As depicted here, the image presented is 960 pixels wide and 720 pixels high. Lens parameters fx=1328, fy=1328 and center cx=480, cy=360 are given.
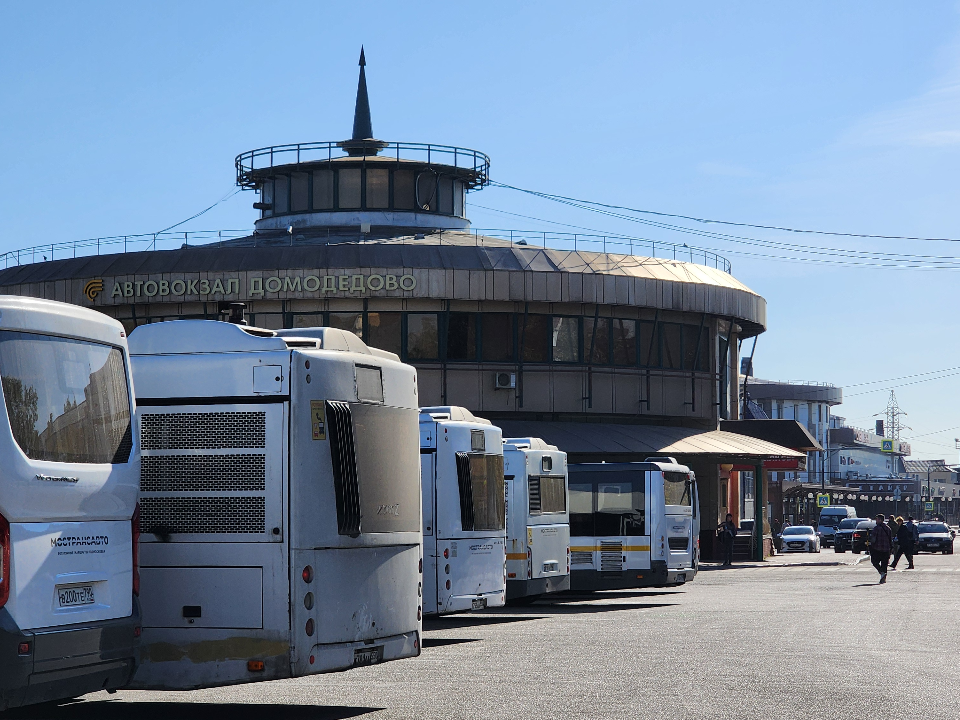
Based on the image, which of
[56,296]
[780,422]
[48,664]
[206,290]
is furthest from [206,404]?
[780,422]

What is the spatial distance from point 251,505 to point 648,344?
36821mm

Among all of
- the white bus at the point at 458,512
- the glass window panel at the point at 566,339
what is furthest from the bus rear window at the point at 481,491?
the glass window panel at the point at 566,339

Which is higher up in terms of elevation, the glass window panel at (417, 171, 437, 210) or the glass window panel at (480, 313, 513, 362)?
the glass window panel at (417, 171, 437, 210)

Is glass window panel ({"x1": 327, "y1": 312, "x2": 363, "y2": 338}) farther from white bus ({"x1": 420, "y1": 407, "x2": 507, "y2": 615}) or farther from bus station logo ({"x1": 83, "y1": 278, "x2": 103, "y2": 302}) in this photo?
white bus ({"x1": 420, "y1": 407, "x2": 507, "y2": 615})

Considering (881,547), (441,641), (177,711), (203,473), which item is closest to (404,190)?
(881,547)

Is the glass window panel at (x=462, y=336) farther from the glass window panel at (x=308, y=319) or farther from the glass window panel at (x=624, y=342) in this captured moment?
the glass window panel at (x=624, y=342)

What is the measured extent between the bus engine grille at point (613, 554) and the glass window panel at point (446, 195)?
2932 centimetres

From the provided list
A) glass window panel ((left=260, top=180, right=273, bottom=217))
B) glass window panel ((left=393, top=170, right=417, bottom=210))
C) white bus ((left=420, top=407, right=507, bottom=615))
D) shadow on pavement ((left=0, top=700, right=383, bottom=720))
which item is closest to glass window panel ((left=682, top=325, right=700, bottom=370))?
glass window panel ((left=393, top=170, right=417, bottom=210))

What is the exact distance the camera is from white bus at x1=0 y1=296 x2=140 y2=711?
337 inches

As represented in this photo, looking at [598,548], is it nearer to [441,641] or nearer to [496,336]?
[441,641]

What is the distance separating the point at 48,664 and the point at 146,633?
198 cm

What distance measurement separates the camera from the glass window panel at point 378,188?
52.4m

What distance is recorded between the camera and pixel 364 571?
37.5 ft

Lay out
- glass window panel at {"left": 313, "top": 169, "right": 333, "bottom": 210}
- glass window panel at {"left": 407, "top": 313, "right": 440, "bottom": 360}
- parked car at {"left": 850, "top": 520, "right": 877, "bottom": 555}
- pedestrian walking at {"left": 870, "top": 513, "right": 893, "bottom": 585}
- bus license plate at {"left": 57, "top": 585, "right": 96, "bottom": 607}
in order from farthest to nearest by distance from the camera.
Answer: parked car at {"left": 850, "top": 520, "right": 877, "bottom": 555} → glass window panel at {"left": 313, "top": 169, "right": 333, "bottom": 210} → glass window panel at {"left": 407, "top": 313, "right": 440, "bottom": 360} → pedestrian walking at {"left": 870, "top": 513, "right": 893, "bottom": 585} → bus license plate at {"left": 57, "top": 585, "right": 96, "bottom": 607}
